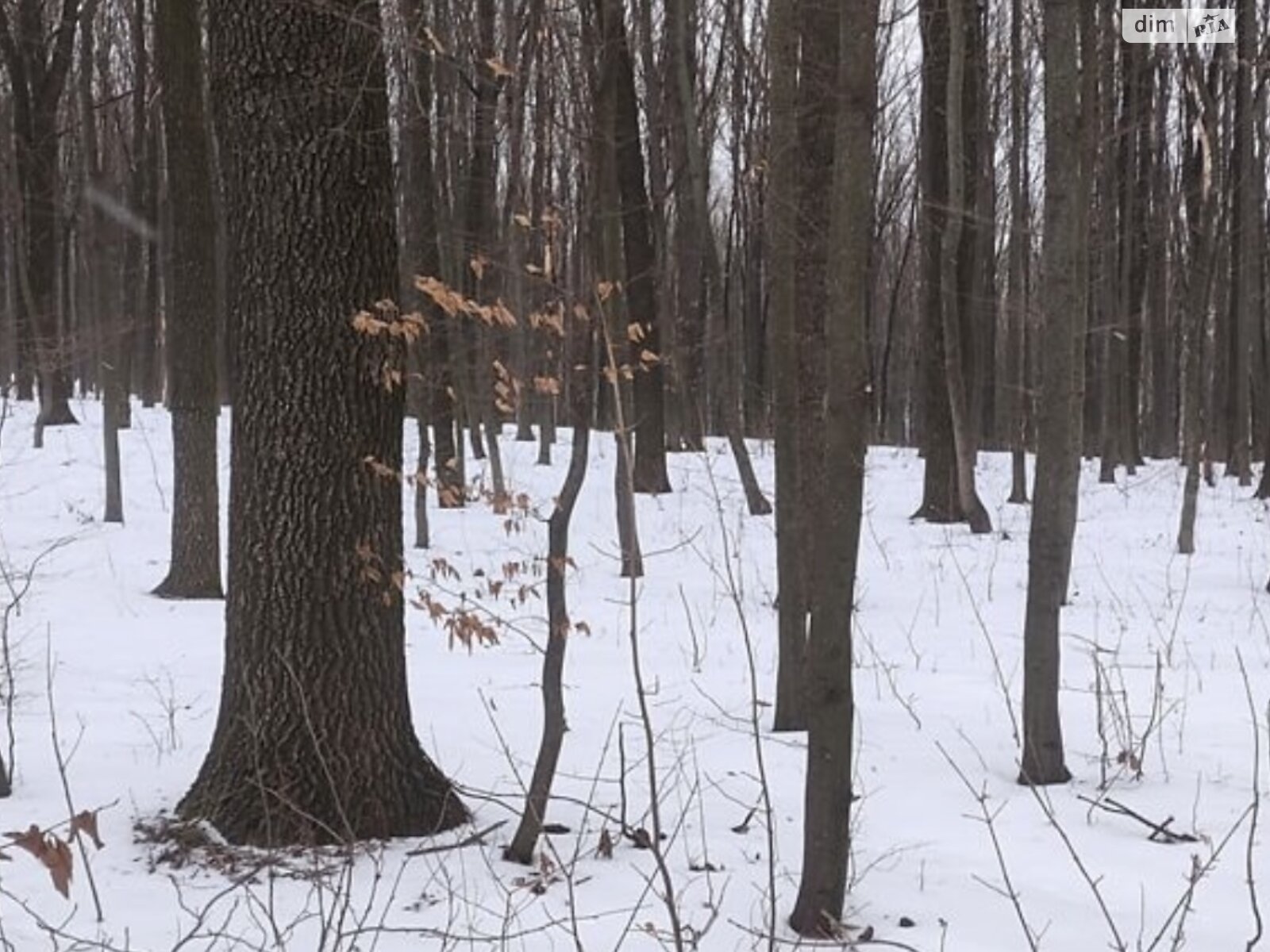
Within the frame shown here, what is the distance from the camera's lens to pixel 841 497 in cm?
354

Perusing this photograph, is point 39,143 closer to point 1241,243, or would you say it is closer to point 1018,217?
point 1018,217

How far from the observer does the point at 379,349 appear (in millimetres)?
4363

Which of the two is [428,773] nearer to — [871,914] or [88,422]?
[871,914]

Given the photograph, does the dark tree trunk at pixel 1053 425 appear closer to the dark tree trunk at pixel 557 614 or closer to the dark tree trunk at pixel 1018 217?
the dark tree trunk at pixel 557 614

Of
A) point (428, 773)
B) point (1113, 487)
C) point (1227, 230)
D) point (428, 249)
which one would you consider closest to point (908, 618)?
point (428, 773)

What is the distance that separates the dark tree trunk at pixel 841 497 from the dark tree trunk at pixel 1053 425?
5.08 feet

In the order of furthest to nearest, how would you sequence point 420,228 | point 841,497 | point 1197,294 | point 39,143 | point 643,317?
point 39,143 < point 643,317 < point 420,228 < point 1197,294 < point 841,497

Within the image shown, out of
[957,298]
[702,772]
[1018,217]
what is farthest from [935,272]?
[702,772]

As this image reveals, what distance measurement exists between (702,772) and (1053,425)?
1.99 m

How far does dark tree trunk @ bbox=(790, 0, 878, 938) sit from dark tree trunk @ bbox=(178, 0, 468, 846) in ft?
5.10

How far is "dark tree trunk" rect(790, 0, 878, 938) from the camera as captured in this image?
11.5 feet

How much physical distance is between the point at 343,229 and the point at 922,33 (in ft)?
36.9

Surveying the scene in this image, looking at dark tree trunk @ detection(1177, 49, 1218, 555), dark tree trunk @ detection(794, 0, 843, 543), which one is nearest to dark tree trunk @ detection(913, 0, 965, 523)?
dark tree trunk @ detection(1177, 49, 1218, 555)

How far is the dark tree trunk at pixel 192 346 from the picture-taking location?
877 centimetres
